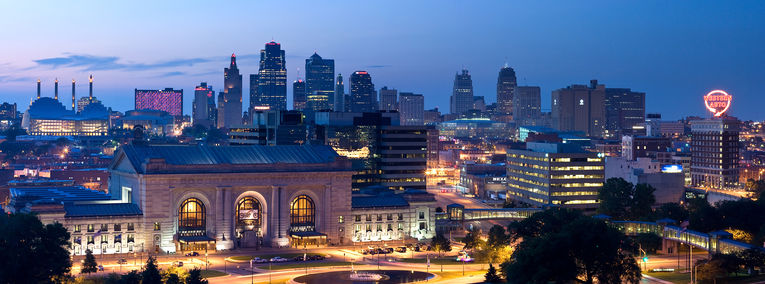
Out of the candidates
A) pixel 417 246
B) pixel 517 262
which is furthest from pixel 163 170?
pixel 517 262

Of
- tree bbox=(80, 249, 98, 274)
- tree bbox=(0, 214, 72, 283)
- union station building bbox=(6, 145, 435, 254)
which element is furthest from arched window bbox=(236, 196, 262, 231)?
tree bbox=(0, 214, 72, 283)

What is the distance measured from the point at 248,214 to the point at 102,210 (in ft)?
79.6

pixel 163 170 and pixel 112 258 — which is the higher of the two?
pixel 163 170

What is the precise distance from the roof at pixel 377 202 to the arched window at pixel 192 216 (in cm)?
2740

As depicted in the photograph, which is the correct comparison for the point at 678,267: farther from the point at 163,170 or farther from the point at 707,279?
the point at 163,170

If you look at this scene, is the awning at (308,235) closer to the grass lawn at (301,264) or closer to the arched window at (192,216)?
the arched window at (192,216)

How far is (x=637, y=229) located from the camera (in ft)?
591

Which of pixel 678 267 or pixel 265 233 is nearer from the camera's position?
pixel 678 267

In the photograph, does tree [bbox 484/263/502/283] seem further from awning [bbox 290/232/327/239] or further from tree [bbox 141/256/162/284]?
awning [bbox 290/232/327/239]

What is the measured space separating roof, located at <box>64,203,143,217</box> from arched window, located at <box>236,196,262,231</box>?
16.9m

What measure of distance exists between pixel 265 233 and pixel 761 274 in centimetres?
7944

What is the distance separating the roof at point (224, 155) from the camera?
167500 millimetres

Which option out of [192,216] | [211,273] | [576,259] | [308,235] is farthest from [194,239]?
[576,259]

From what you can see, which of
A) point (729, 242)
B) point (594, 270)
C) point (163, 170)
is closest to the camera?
point (594, 270)
